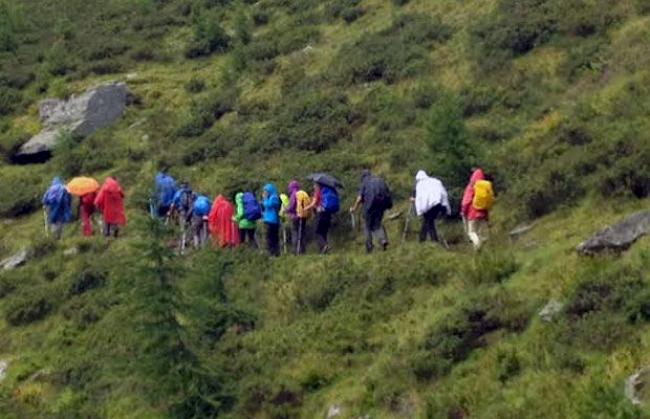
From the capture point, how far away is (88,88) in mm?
38406

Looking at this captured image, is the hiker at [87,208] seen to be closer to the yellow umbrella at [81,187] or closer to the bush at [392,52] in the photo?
the yellow umbrella at [81,187]

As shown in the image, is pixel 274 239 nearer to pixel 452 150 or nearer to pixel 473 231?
pixel 452 150

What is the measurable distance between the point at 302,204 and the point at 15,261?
23.0ft

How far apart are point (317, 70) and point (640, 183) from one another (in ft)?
54.9

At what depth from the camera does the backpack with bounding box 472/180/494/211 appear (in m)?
19.8

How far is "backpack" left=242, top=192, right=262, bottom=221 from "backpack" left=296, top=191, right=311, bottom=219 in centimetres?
75

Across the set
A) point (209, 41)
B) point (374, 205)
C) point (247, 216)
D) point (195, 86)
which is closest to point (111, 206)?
point (247, 216)

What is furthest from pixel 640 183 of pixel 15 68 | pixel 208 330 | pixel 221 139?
pixel 15 68

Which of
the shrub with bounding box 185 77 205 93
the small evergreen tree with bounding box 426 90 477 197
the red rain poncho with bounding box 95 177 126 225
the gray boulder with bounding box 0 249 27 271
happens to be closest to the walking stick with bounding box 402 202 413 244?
the small evergreen tree with bounding box 426 90 477 197

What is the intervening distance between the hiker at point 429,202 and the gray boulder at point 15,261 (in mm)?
9409

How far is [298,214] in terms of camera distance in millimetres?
23156

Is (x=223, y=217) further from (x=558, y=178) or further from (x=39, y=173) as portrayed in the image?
(x=39, y=173)

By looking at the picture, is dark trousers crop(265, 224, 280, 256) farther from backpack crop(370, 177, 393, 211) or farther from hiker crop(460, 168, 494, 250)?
hiker crop(460, 168, 494, 250)

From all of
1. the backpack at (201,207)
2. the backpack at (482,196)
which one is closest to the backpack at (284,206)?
the backpack at (201,207)
